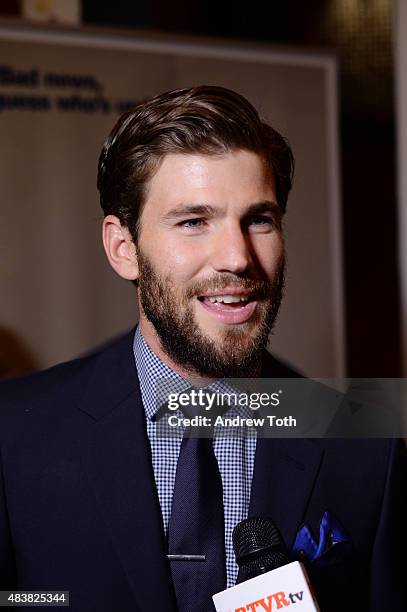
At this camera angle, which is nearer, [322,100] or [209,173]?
[209,173]

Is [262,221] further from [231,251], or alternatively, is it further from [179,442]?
[179,442]

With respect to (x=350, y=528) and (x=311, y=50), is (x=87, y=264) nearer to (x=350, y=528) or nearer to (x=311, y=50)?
(x=311, y=50)

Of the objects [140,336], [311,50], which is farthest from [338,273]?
[140,336]

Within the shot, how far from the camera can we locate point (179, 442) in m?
0.90

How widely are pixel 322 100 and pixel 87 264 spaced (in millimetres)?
675

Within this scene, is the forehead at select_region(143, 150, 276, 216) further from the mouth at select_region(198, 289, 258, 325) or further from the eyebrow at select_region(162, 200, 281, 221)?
the mouth at select_region(198, 289, 258, 325)

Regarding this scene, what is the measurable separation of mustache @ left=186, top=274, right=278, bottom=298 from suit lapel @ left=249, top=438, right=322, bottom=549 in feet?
0.62

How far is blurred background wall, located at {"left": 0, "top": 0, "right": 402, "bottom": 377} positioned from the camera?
2428 mm

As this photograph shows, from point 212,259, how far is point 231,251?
0.09 feet

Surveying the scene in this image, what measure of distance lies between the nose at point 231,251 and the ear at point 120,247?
13cm

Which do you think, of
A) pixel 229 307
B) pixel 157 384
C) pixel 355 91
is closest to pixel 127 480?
pixel 157 384

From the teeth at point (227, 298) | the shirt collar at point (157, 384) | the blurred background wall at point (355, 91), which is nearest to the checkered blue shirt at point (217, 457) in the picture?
the shirt collar at point (157, 384)

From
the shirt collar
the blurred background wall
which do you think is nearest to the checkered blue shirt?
the shirt collar

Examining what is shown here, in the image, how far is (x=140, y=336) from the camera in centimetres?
97
